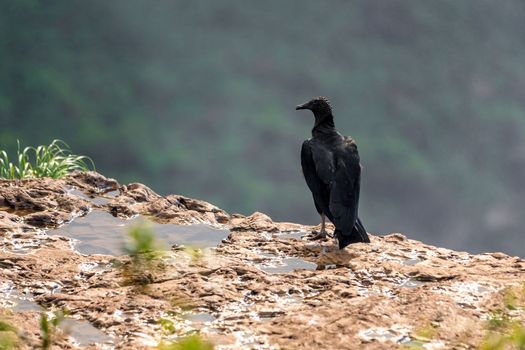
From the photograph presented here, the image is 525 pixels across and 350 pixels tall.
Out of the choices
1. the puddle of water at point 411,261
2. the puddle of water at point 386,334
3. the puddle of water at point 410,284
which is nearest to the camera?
the puddle of water at point 386,334

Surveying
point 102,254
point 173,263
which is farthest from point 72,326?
point 102,254

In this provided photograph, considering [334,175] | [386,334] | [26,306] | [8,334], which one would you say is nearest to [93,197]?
[334,175]

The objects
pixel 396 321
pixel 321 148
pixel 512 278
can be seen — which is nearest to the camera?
pixel 396 321

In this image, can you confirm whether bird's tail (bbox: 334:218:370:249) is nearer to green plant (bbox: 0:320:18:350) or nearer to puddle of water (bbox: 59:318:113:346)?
puddle of water (bbox: 59:318:113:346)

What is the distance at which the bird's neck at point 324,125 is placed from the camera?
803 cm

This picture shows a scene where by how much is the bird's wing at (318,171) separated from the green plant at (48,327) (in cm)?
319

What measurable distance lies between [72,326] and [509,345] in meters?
2.67

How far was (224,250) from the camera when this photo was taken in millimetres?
6820

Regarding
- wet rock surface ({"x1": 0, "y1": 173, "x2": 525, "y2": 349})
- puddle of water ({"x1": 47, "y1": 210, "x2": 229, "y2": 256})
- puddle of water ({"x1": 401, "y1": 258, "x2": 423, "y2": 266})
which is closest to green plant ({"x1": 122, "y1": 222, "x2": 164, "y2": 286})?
wet rock surface ({"x1": 0, "y1": 173, "x2": 525, "y2": 349})

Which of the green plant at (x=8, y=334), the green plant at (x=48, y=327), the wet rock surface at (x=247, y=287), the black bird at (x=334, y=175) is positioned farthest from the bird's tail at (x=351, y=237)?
the green plant at (x=8, y=334)

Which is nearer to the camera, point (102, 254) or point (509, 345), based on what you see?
point (509, 345)

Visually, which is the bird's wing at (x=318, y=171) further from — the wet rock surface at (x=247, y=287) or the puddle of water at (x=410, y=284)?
the puddle of water at (x=410, y=284)

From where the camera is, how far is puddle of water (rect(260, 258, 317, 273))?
627cm

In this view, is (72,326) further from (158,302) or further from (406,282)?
(406,282)
